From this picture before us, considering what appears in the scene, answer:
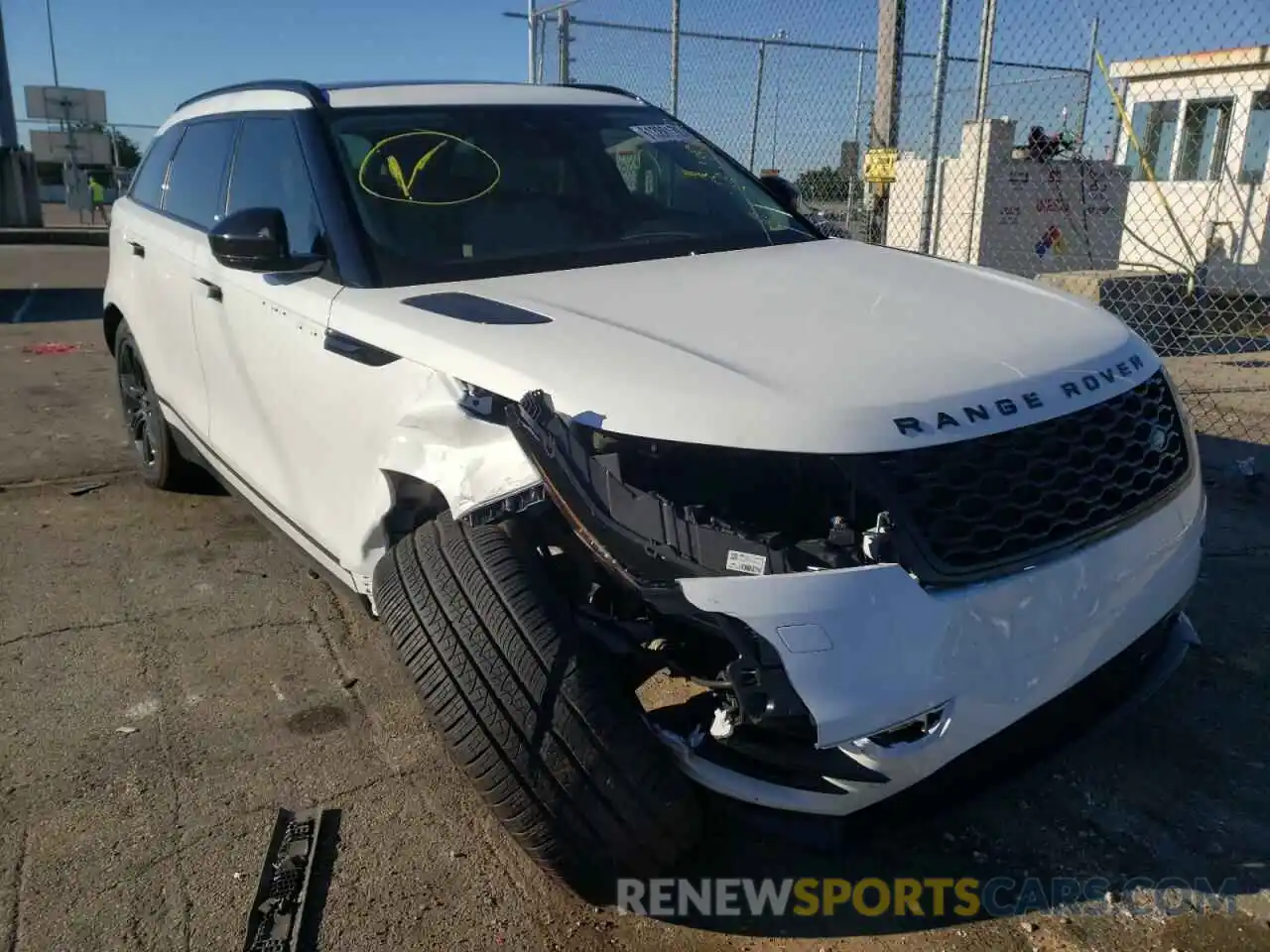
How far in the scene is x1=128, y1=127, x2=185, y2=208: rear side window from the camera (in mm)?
4695

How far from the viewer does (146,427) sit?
16.4 ft

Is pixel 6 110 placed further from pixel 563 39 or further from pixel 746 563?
pixel 746 563

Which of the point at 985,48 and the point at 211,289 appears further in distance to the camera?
the point at 985,48

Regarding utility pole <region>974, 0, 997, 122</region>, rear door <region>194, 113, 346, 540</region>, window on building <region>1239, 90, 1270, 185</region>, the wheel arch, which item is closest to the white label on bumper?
rear door <region>194, 113, 346, 540</region>

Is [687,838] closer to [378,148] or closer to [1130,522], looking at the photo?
[1130,522]

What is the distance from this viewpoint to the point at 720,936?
2.26m

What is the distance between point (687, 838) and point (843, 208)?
1053 cm

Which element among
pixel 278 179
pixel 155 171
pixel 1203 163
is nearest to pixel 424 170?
pixel 278 179

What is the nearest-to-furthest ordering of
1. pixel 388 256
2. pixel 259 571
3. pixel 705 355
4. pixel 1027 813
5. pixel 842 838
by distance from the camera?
pixel 842 838 → pixel 705 355 → pixel 1027 813 → pixel 388 256 → pixel 259 571

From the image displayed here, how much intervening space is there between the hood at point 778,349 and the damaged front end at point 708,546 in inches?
3.4

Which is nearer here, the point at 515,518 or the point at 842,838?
the point at 842,838

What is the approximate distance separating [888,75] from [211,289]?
5.55 metres

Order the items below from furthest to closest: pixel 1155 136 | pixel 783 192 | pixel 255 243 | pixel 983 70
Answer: pixel 1155 136, pixel 983 70, pixel 783 192, pixel 255 243

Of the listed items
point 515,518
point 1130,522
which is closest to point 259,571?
point 515,518
